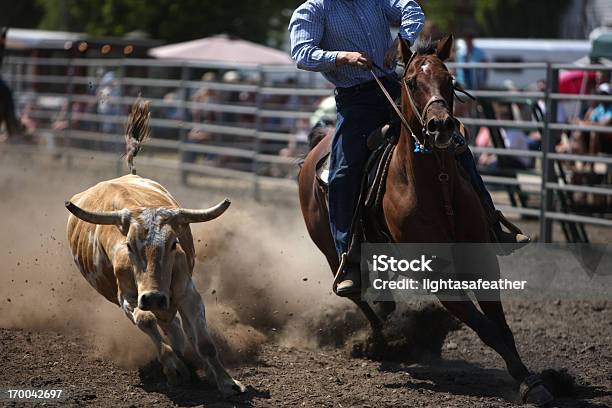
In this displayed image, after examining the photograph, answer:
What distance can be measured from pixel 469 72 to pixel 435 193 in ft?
22.1

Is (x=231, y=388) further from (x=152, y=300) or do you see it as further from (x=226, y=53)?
(x=226, y=53)

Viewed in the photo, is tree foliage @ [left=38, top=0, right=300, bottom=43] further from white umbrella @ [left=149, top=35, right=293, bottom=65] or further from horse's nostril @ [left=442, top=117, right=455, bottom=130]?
horse's nostril @ [left=442, top=117, right=455, bottom=130]

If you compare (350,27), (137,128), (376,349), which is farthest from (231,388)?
(137,128)

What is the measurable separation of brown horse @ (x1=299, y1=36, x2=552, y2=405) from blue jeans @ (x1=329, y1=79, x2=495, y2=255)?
303 mm

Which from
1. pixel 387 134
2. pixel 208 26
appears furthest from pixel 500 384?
pixel 208 26

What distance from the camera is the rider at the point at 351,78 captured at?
5.90 m

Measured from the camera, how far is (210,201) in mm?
12836

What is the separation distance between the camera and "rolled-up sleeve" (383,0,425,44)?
5.85 meters

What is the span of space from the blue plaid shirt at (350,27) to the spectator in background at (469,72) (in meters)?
5.40

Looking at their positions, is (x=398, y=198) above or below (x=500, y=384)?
above

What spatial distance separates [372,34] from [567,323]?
2.62 metres

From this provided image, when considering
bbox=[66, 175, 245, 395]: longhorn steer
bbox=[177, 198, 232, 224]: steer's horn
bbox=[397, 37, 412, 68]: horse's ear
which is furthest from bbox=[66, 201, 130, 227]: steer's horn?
bbox=[397, 37, 412, 68]: horse's ear

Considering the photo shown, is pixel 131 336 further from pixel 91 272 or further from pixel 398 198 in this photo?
pixel 398 198

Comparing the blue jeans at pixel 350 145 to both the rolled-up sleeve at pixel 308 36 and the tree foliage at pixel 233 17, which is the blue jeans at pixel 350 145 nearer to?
the rolled-up sleeve at pixel 308 36
